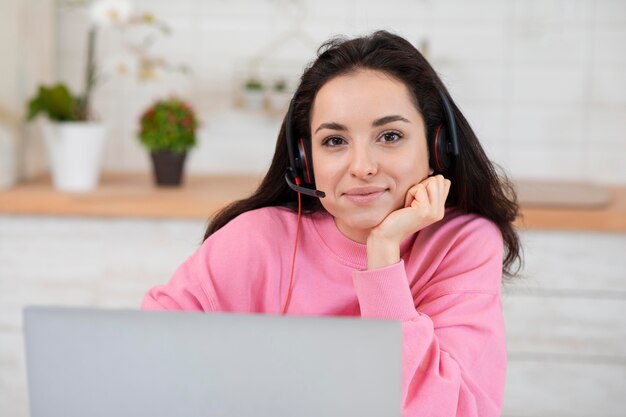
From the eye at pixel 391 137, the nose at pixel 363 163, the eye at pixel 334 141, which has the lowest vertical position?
the nose at pixel 363 163

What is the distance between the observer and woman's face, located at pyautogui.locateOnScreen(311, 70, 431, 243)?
1429mm

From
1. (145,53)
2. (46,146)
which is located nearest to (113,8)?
(145,53)

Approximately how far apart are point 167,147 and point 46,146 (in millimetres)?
498

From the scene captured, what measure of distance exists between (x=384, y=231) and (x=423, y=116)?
197 mm

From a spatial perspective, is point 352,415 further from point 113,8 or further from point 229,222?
point 113,8

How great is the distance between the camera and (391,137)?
1.46 metres

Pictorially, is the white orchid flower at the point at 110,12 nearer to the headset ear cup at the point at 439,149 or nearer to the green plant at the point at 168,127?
the green plant at the point at 168,127

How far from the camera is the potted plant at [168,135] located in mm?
2932

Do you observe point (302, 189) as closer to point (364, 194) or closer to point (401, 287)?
point (364, 194)

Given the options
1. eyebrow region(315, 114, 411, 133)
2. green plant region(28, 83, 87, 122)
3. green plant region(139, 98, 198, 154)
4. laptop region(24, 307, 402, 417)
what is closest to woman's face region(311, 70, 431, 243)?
eyebrow region(315, 114, 411, 133)

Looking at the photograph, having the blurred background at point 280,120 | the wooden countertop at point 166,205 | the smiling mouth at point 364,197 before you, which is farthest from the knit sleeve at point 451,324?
the blurred background at point 280,120

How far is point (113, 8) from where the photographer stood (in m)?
2.87

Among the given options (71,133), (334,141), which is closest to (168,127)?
(71,133)

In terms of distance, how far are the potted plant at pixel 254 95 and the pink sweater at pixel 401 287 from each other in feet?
4.99
